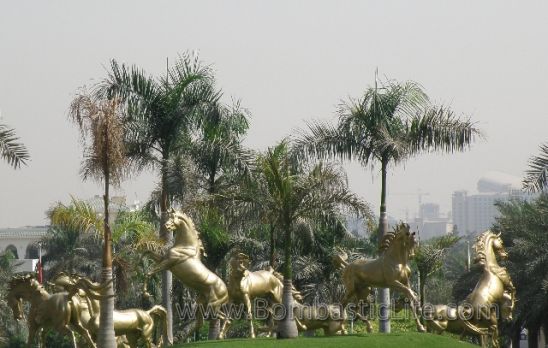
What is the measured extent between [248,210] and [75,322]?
4421 mm

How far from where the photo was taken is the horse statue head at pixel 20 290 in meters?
24.2

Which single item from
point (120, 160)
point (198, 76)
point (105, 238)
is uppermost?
point (198, 76)

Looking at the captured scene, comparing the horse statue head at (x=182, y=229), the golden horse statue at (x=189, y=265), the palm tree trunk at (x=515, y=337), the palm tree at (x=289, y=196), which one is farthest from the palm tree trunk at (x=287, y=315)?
the palm tree trunk at (x=515, y=337)

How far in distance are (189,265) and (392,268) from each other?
3.83 metres

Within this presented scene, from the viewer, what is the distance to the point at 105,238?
22.8 m

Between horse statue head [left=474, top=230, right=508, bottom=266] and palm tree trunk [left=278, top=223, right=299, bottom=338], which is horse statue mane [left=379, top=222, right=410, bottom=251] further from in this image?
horse statue head [left=474, top=230, right=508, bottom=266]

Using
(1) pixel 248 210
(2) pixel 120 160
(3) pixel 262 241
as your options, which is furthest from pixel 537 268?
(2) pixel 120 160

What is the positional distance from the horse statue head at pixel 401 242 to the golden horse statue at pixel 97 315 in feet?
15.8

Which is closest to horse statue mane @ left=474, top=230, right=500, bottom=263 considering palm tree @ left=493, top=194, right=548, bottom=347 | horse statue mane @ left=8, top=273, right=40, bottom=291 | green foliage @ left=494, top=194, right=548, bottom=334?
palm tree @ left=493, top=194, right=548, bottom=347

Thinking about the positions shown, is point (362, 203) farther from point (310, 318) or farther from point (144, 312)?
point (144, 312)

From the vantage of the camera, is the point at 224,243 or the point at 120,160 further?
the point at 224,243

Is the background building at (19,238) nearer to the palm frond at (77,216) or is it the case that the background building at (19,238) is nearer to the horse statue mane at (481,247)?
the palm frond at (77,216)

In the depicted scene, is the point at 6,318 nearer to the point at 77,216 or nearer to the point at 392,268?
the point at 77,216

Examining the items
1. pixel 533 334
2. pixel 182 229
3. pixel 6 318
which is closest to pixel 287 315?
pixel 182 229
